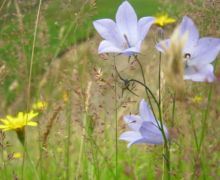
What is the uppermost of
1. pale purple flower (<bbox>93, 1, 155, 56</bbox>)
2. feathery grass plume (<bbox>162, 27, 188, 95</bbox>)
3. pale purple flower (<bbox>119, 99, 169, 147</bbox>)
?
pale purple flower (<bbox>93, 1, 155, 56</bbox>)

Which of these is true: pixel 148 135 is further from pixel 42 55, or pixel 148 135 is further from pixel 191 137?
pixel 42 55

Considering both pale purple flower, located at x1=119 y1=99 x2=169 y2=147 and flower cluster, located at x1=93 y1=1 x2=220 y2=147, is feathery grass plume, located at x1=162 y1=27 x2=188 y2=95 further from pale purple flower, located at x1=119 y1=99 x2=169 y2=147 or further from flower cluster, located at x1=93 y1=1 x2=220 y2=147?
pale purple flower, located at x1=119 y1=99 x2=169 y2=147

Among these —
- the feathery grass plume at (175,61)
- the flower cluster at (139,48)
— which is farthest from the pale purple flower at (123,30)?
the feathery grass plume at (175,61)

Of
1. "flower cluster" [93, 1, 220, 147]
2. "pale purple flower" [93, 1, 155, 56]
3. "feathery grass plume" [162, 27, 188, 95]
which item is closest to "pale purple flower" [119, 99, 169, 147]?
"flower cluster" [93, 1, 220, 147]

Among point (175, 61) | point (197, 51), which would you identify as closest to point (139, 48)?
point (197, 51)

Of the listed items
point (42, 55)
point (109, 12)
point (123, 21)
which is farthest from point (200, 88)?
point (109, 12)

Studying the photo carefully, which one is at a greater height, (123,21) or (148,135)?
(123,21)
